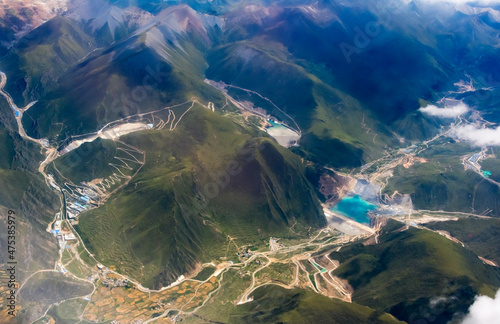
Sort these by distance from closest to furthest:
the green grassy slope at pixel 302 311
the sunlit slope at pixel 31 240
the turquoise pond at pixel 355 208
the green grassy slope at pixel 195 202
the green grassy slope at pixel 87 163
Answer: the green grassy slope at pixel 302 311 → the sunlit slope at pixel 31 240 → the green grassy slope at pixel 195 202 → the green grassy slope at pixel 87 163 → the turquoise pond at pixel 355 208

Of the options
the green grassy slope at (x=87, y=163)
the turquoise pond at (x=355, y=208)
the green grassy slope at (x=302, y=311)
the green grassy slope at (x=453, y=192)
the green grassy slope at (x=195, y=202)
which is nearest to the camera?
the green grassy slope at (x=302, y=311)

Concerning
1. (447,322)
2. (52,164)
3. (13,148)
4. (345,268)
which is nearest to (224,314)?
(345,268)

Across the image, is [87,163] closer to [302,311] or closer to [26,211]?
[26,211]

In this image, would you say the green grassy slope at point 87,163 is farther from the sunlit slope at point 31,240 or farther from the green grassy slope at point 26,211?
the sunlit slope at point 31,240

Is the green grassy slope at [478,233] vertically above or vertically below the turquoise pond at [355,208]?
above

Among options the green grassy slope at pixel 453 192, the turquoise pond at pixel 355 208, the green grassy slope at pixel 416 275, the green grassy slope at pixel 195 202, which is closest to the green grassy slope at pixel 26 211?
the green grassy slope at pixel 195 202

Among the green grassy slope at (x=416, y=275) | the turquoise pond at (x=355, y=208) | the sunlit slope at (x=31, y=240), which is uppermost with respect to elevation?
the sunlit slope at (x=31, y=240)

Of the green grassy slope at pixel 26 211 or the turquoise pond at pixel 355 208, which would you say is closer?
the green grassy slope at pixel 26 211
